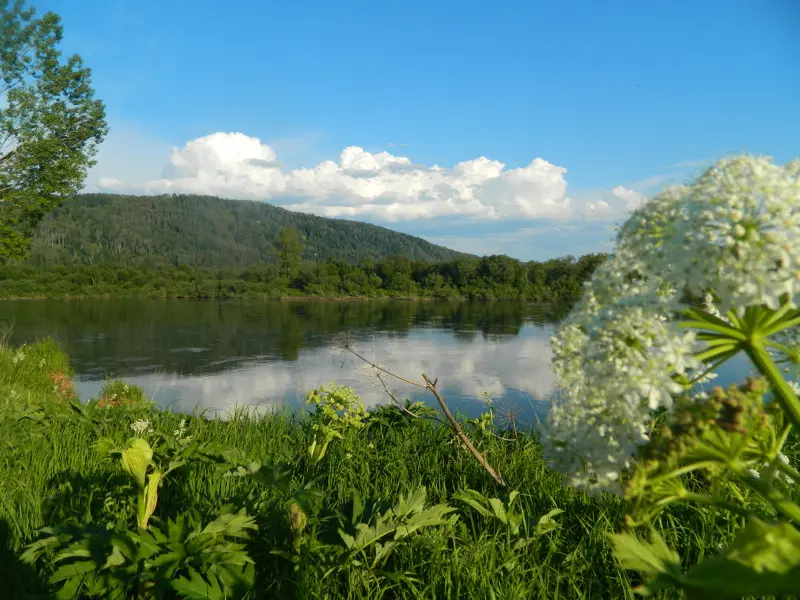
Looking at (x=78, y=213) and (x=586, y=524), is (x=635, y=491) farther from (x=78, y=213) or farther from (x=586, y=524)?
(x=78, y=213)

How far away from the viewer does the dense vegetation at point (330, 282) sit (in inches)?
2392

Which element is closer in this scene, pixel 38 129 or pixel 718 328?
pixel 718 328

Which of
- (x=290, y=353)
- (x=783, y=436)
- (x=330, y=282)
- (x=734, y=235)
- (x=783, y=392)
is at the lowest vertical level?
(x=290, y=353)

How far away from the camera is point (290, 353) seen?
937 inches

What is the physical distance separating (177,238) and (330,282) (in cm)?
11476

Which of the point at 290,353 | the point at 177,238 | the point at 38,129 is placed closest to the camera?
the point at 38,129

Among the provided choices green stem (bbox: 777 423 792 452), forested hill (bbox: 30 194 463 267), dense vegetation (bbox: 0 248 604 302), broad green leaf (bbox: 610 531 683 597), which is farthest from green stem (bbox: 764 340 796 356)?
forested hill (bbox: 30 194 463 267)

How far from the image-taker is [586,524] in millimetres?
3082

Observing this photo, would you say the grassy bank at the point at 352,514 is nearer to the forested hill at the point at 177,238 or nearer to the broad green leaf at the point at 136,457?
the broad green leaf at the point at 136,457

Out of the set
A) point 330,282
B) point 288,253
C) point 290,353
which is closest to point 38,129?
point 290,353

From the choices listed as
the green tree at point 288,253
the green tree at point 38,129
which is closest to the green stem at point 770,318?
the green tree at point 38,129

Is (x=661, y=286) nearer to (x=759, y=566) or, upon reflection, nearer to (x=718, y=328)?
(x=718, y=328)

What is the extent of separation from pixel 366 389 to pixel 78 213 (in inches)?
6331

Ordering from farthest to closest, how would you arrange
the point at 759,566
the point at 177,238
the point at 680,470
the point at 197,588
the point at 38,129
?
the point at 177,238 → the point at 38,129 → the point at 197,588 → the point at 680,470 → the point at 759,566
